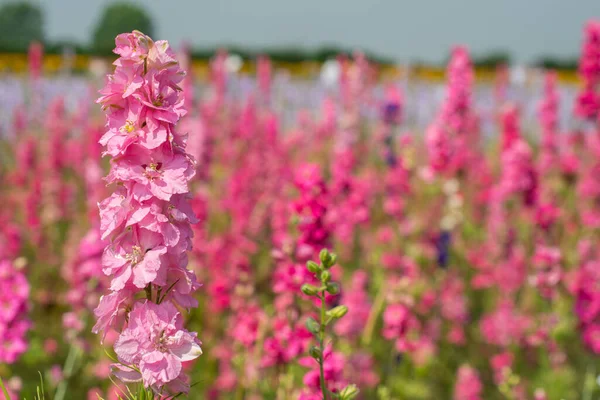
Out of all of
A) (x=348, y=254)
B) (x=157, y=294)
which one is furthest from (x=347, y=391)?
(x=348, y=254)

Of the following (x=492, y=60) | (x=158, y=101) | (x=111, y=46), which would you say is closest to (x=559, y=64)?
(x=492, y=60)

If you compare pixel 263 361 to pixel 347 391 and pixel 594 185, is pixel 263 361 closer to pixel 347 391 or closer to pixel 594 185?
pixel 347 391

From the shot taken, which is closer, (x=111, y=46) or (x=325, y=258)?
(x=325, y=258)

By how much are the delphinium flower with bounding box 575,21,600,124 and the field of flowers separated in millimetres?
20

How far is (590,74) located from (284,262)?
418 centimetres

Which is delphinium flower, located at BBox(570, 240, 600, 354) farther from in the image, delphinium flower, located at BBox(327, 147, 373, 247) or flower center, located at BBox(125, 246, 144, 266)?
flower center, located at BBox(125, 246, 144, 266)

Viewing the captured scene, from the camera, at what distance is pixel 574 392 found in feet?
17.0

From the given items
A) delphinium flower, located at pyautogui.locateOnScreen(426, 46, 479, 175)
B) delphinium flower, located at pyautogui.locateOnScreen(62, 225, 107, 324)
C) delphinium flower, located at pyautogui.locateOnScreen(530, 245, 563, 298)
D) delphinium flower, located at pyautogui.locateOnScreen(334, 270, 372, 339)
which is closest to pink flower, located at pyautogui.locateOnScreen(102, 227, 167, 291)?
delphinium flower, located at pyautogui.locateOnScreen(62, 225, 107, 324)

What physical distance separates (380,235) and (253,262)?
128 centimetres

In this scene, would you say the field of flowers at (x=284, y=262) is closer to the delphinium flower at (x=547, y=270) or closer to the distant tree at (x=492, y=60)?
the delphinium flower at (x=547, y=270)

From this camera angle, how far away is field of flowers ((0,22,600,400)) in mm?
1681

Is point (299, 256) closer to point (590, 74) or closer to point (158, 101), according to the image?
point (158, 101)

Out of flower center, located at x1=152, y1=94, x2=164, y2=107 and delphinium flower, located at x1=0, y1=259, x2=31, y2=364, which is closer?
flower center, located at x1=152, y1=94, x2=164, y2=107

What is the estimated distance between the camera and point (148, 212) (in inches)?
64.9
